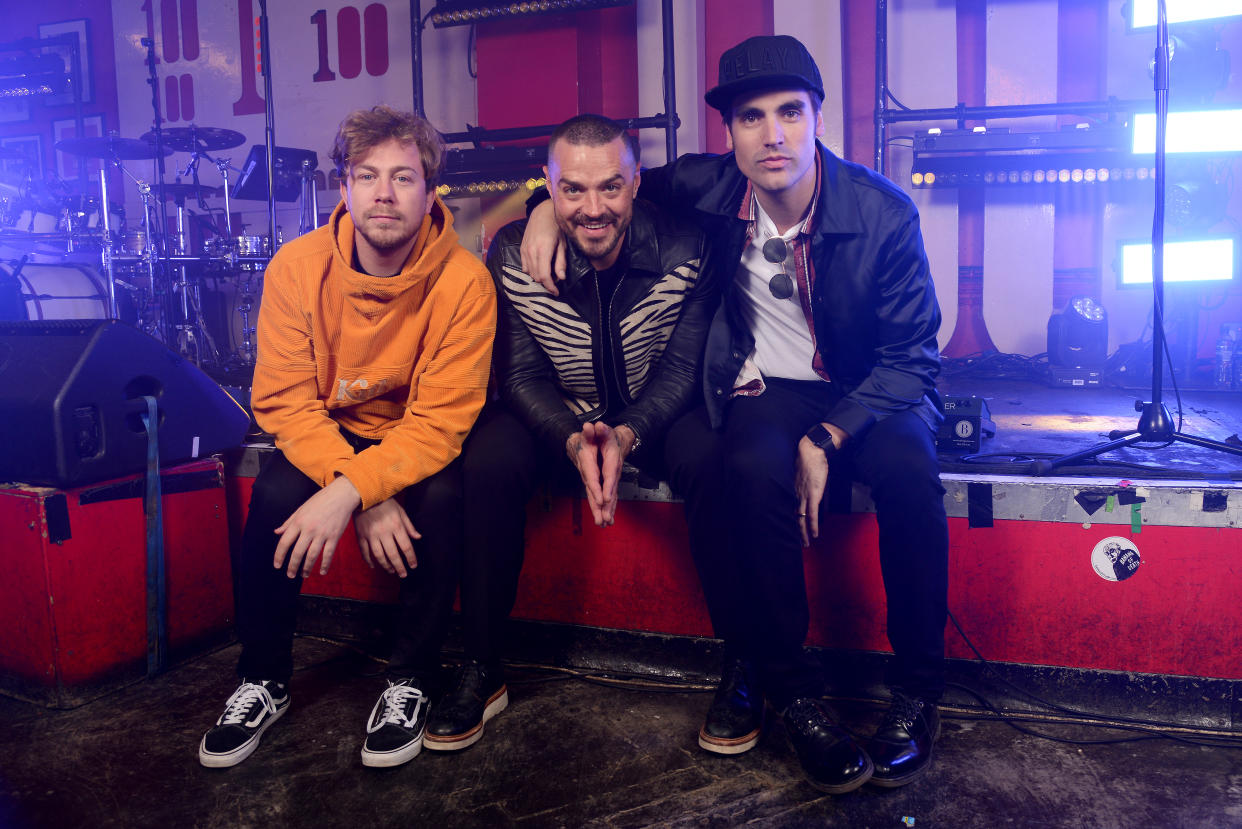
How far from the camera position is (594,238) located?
5.75ft

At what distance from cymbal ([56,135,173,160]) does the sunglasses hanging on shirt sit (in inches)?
218

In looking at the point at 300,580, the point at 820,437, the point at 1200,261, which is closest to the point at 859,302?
the point at 820,437

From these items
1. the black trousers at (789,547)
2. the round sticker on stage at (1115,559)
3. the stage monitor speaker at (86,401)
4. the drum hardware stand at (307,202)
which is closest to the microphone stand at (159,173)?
the drum hardware stand at (307,202)

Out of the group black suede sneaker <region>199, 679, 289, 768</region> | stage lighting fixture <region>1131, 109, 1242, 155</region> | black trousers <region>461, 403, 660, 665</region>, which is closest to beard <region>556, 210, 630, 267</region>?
black trousers <region>461, 403, 660, 665</region>

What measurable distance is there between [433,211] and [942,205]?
4078 millimetres

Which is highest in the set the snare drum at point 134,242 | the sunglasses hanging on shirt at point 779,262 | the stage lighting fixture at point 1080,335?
the snare drum at point 134,242

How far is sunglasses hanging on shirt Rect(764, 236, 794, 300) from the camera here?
5.94ft

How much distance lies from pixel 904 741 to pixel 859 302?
883 mm

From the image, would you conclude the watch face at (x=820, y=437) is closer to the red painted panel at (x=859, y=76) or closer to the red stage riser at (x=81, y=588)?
the red stage riser at (x=81, y=588)

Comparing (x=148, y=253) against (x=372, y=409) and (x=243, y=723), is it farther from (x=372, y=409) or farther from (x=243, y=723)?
(x=243, y=723)

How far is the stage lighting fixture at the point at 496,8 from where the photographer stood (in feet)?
15.1

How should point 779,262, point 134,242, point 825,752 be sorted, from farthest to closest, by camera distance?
point 134,242 < point 779,262 < point 825,752

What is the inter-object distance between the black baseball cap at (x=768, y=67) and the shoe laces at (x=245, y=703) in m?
1.54

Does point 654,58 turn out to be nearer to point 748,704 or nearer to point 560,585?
point 560,585
